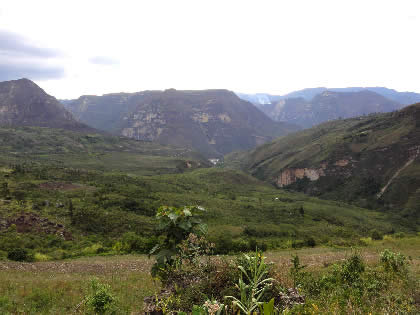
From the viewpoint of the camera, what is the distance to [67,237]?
33938 mm

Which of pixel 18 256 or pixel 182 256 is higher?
pixel 182 256

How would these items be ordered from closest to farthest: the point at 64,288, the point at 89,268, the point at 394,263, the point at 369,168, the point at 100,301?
the point at 100,301 → the point at 394,263 → the point at 64,288 → the point at 89,268 → the point at 369,168

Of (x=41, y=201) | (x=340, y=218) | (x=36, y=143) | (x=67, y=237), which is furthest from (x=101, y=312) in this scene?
(x=36, y=143)

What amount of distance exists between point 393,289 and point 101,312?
8.46 metres

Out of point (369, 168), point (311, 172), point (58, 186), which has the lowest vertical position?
point (311, 172)

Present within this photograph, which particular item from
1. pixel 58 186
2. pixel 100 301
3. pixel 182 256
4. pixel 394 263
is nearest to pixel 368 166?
pixel 58 186

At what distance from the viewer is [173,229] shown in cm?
765

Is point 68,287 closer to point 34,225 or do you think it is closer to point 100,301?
point 100,301

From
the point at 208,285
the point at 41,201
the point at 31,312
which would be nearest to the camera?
the point at 208,285

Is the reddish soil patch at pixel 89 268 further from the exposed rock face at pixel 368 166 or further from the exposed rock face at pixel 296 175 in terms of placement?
the exposed rock face at pixel 296 175

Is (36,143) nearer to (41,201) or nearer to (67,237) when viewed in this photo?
(41,201)

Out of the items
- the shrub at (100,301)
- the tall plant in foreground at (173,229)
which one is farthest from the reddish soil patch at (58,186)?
the tall plant in foreground at (173,229)

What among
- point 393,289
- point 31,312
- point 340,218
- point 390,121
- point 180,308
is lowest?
point 340,218

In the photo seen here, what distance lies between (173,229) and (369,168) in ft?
404
